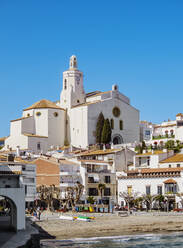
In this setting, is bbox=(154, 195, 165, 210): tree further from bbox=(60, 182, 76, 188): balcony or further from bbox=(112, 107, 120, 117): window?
bbox=(112, 107, 120, 117): window

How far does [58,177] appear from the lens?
5562 centimetres

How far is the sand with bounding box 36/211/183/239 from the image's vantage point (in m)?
34.0

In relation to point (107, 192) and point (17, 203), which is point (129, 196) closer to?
point (107, 192)

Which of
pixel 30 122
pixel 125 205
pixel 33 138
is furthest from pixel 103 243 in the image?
pixel 30 122

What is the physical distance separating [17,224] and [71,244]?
3.78 meters

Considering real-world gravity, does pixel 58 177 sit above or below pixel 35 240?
above

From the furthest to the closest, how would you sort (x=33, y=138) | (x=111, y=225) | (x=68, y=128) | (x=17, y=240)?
(x=68, y=128) < (x=33, y=138) < (x=111, y=225) < (x=17, y=240)

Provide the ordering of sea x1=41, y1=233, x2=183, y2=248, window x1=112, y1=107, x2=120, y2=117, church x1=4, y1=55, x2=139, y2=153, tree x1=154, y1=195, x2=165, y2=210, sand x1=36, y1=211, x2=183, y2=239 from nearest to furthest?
1. sea x1=41, y1=233, x2=183, y2=248
2. sand x1=36, y1=211, x2=183, y2=239
3. tree x1=154, y1=195, x2=165, y2=210
4. church x1=4, y1=55, x2=139, y2=153
5. window x1=112, y1=107, x2=120, y2=117

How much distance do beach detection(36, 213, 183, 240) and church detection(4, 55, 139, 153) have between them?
41389 millimetres

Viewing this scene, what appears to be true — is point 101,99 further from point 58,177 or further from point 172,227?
point 172,227

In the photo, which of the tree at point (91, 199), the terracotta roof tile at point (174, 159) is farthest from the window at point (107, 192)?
the terracotta roof tile at point (174, 159)

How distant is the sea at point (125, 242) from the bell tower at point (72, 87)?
5699cm

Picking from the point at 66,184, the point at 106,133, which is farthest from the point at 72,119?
the point at 66,184

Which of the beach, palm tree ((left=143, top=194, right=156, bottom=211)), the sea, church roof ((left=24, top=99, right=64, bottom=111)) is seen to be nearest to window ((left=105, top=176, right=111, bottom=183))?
palm tree ((left=143, top=194, right=156, bottom=211))
